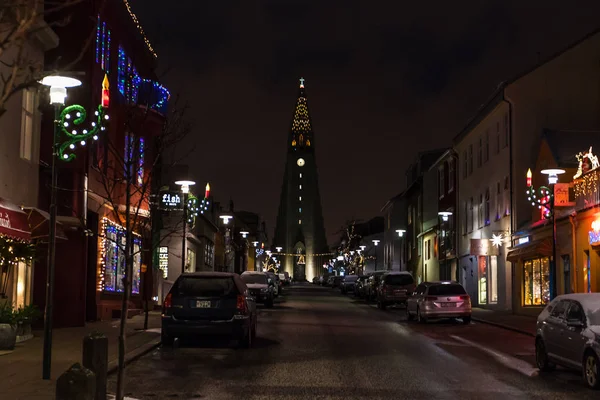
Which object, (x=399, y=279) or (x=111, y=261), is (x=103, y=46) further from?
(x=399, y=279)

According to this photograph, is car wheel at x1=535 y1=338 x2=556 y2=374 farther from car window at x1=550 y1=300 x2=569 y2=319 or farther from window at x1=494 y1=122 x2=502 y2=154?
window at x1=494 y1=122 x2=502 y2=154

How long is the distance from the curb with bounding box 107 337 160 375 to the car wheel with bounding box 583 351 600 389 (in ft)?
26.1

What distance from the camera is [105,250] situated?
2797 centimetres

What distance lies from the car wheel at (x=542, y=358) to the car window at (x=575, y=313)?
1126 millimetres

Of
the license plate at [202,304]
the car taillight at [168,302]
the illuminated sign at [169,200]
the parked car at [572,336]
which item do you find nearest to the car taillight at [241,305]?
the license plate at [202,304]

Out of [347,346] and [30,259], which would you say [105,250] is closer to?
[30,259]

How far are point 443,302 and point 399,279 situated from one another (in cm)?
1279

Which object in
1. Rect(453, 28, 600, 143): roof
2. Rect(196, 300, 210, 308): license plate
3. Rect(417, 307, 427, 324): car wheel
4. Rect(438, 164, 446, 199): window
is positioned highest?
Rect(453, 28, 600, 143): roof

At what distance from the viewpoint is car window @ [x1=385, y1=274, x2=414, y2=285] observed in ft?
140

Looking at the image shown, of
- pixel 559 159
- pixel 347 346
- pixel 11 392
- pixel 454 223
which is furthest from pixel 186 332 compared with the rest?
pixel 454 223

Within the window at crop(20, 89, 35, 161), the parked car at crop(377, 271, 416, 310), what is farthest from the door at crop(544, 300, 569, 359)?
the parked car at crop(377, 271, 416, 310)

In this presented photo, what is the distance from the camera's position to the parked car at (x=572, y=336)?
13.2 metres

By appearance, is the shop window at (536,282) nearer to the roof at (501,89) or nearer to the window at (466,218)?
the roof at (501,89)

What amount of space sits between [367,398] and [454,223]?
40.0m
